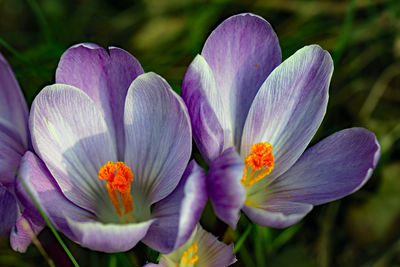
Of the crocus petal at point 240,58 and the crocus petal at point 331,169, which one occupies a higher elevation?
the crocus petal at point 240,58

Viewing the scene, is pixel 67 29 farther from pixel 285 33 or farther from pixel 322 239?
pixel 322 239

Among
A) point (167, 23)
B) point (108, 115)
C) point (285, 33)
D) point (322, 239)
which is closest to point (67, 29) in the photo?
point (167, 23)

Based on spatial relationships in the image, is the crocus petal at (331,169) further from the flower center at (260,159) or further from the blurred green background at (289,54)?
the blurred green background at (289,54)

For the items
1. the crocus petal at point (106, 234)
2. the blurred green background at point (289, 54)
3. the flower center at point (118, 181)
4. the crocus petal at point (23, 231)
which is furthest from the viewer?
the blurred green background at point (289, 54)

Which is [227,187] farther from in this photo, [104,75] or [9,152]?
[9,152]

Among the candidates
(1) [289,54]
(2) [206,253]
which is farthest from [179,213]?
(1) [289,54]

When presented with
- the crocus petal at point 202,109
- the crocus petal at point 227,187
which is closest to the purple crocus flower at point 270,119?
the crocus petal at point 202,109
